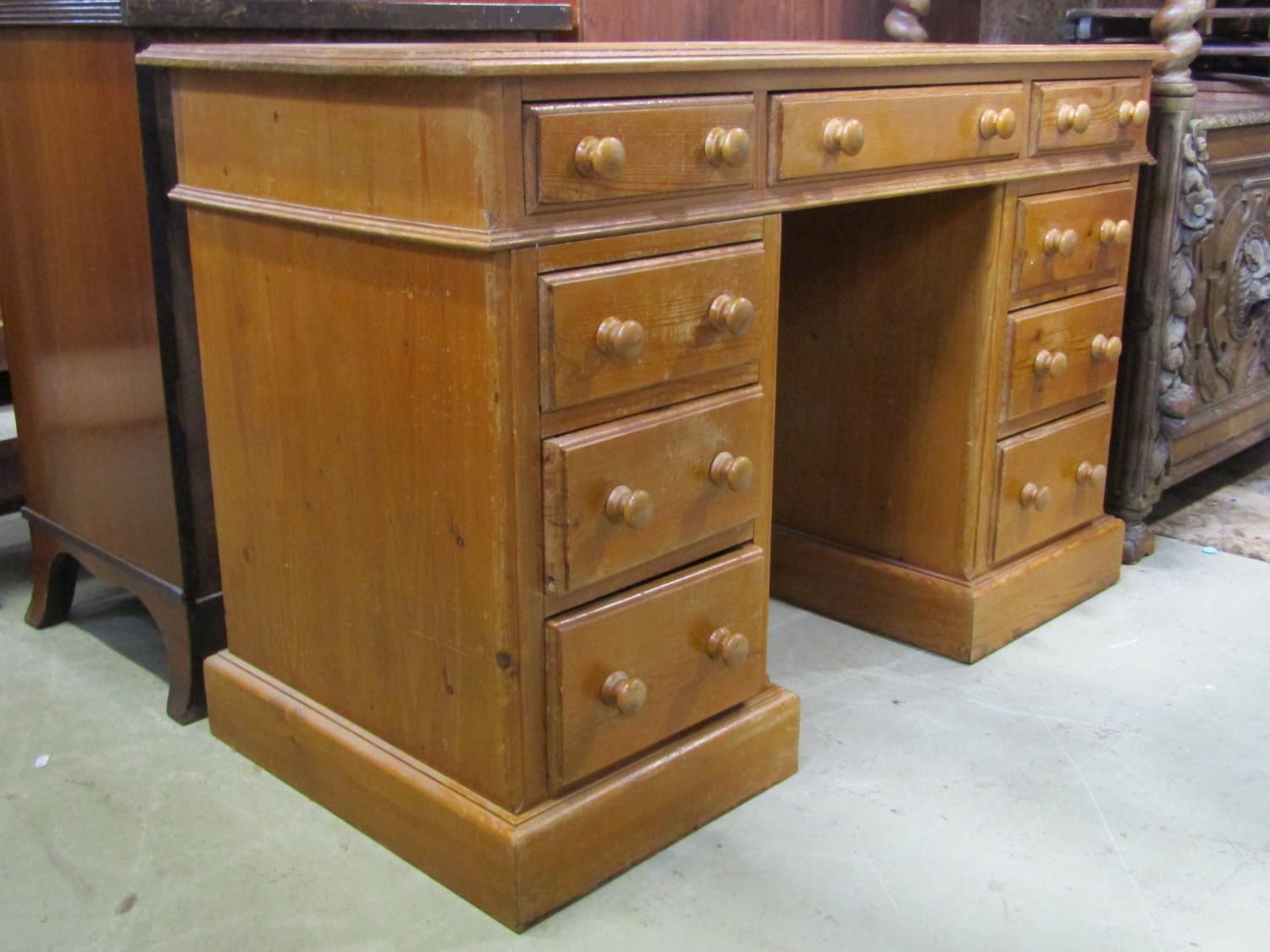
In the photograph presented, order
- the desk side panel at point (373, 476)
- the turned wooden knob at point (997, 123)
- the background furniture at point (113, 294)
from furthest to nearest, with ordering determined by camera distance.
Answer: the turned wooden knob at point (997, 123) → the background furniture at point (113, 294) → the desk side panel at point (373, 476)

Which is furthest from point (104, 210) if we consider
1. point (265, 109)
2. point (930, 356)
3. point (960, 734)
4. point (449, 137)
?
point (960, 734)

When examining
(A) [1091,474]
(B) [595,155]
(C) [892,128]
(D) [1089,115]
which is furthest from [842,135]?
(A) [1091,474]

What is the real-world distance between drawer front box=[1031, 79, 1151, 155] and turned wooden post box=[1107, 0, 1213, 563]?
0.12m

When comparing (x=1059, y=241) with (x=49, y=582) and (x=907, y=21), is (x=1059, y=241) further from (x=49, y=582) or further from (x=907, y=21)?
(x=49, y=582)

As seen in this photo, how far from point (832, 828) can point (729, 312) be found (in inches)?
25.7

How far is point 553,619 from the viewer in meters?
1.36

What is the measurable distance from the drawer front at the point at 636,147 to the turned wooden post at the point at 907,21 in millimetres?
1122

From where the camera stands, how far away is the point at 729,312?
142cm

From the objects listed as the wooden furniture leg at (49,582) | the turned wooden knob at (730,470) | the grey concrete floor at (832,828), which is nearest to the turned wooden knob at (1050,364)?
the grey concrete floor at (832,828)

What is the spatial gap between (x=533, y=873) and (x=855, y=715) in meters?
0.65

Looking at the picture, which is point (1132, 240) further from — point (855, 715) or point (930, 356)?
point (855, 715)

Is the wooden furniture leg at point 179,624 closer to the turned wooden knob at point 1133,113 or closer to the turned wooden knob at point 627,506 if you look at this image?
the turned wooden knob at point 627,506

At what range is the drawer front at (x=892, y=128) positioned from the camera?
1.48 metres

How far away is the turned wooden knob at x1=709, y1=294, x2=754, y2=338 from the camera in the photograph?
4.64 ft
